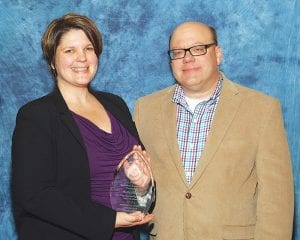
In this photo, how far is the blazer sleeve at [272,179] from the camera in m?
2.17

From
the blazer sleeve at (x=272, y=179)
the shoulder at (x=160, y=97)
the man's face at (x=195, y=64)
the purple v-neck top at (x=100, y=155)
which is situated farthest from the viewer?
the shoulder at (x=160, y=97)

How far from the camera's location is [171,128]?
230 cm

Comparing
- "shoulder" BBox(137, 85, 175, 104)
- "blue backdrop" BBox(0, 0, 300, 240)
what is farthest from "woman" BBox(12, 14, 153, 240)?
"blue backdrop" BBox(0, 0, 300, 240)

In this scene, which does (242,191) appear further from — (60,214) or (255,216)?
(60,214)

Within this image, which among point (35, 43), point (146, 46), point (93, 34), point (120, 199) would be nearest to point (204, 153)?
point (120, 199)

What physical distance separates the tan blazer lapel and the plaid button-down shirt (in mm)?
22

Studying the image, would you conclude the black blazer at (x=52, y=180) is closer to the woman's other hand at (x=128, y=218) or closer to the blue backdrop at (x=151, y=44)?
the woman's other hand at (x=128, y=218)

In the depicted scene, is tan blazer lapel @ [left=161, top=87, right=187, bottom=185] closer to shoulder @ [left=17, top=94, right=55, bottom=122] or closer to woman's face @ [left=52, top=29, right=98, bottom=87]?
woman's face @ [left=52, top=29, right=98, bottom=87]

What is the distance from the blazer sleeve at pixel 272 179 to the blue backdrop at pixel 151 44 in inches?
26.2

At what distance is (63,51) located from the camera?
2059 mm

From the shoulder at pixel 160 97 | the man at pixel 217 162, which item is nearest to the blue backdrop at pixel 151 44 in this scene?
the shoulder at pixel 160 97

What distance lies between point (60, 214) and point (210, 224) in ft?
2.12

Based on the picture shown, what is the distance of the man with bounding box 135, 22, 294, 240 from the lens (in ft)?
7.18

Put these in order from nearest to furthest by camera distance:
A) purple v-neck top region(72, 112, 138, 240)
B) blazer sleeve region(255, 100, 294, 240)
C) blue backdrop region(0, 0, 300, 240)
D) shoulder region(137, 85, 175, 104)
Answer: purple v-neck top region(72, 112, 138, 240) → blazer sleeve region(255, 100, 294, 240) → shoulder region(137, 85, 175, 104) → blue backdrop region(0, 0, 300, 240)
